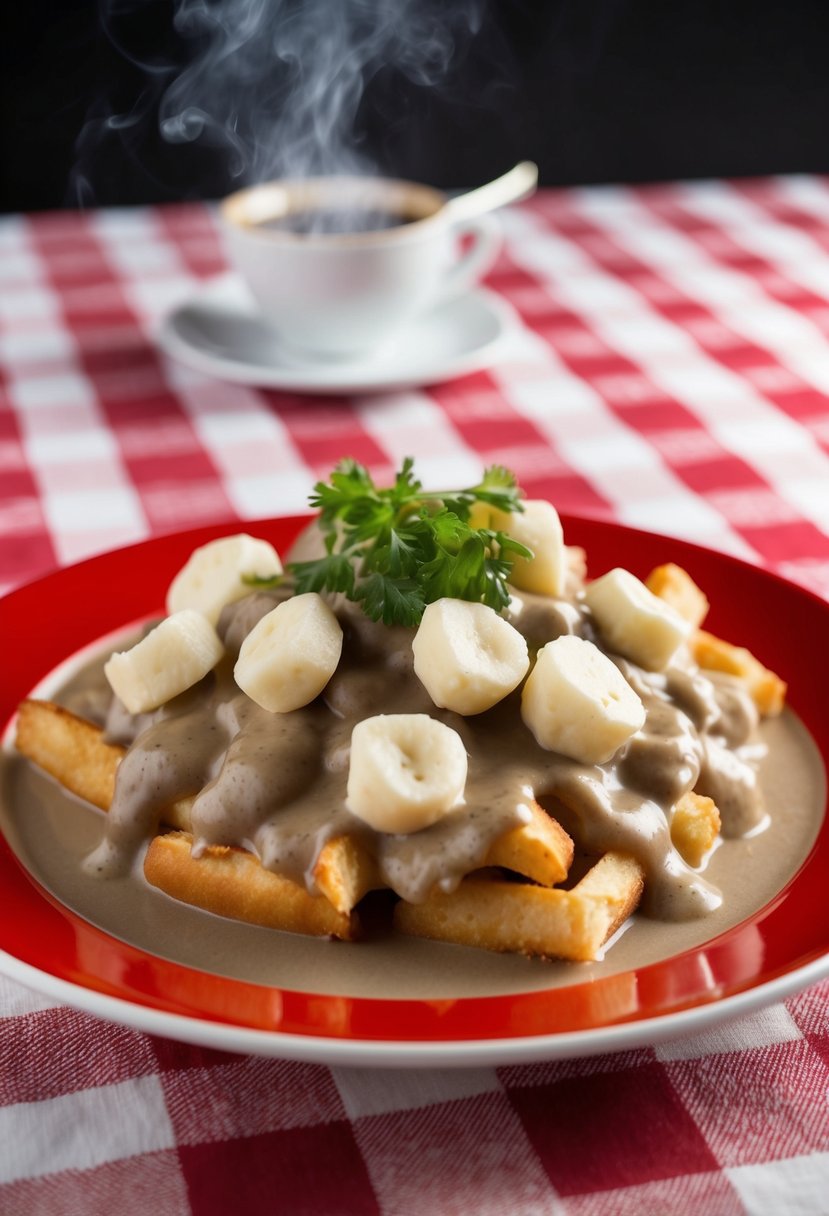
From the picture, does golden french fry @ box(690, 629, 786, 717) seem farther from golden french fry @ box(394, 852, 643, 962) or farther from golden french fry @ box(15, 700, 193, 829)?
golden french fry @ box(15, 700, 193, 829)

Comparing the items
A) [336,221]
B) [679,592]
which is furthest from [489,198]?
[679,592]

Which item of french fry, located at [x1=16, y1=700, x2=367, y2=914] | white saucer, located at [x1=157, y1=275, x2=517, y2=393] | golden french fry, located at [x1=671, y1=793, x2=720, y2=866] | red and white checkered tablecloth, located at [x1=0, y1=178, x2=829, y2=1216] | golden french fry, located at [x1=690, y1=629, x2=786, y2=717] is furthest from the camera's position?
white saucer, located at [x1=157, y1=275, x2=517, y2=393]

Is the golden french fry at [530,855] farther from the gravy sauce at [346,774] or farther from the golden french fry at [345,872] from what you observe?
the golden french fry at [345,872]


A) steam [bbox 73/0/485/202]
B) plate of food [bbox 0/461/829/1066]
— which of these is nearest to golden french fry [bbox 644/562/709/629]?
plate of food [bbox 0/461/829/1066]

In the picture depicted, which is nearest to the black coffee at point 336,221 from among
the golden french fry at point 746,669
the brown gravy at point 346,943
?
the golden french fry at point 746,669

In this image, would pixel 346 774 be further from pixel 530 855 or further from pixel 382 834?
pixel 530 855

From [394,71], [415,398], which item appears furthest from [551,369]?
[394,71]

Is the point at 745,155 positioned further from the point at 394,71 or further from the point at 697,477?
the point at 697,477
